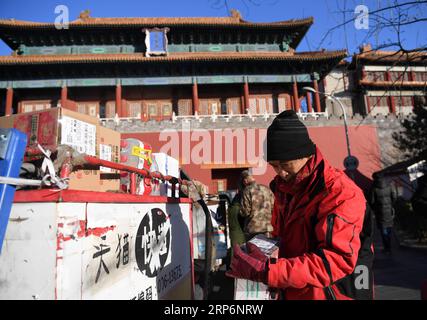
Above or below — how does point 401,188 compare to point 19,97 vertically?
below

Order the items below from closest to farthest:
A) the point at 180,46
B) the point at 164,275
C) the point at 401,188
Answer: the point at 164,275 → the point at 401,188 → the point at 180,46

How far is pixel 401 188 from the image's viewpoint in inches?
560

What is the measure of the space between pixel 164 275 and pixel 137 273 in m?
0.51

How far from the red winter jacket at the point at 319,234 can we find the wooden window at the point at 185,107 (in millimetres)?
18694

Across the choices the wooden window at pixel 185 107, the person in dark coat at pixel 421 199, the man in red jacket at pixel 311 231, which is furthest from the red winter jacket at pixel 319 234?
the wooden window at pixel 185 107

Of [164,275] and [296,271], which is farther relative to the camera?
[164,275]

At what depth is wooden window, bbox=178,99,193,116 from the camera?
64.9ft

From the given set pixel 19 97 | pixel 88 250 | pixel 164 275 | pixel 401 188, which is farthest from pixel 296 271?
pixel 19 97

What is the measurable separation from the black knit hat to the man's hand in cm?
49

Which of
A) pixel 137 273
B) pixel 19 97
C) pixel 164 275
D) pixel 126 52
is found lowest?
pixel 164 275

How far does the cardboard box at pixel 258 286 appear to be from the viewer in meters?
1.32

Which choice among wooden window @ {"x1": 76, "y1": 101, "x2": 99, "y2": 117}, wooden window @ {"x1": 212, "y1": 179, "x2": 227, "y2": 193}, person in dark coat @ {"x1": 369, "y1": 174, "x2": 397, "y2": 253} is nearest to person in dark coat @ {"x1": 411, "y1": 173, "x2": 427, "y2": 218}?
person in dark coat @ {"x1": 369, "y1": 174, "x2": 397, "y2": 253}

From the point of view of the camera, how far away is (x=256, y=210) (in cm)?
415

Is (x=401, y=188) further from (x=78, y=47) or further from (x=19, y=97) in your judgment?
(x=19, y=97)
